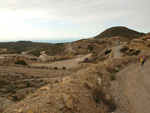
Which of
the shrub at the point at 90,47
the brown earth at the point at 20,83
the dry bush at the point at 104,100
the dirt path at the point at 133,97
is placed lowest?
the brown earth at the point at 20,83

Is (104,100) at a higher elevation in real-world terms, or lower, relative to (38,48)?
lower

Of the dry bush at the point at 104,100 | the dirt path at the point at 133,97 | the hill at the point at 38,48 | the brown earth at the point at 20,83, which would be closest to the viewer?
the dry bush at the point at 104,100

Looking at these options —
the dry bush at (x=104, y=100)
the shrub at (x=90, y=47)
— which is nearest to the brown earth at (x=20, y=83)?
the dry bush at (x=104, y=100)

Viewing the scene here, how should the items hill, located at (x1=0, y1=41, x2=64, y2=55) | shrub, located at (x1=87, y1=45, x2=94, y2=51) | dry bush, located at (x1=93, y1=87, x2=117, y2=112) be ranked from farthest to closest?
hill, located at (x1=0, y1=41, x2=64, y2=55) → shrub, located at (x1=87, y1=45, x2=94, y2=51) → dry bush, located at (x1=93, y1=87, x2=117, y2=112)

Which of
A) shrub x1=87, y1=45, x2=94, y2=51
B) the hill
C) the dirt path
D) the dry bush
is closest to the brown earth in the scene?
the dry bush

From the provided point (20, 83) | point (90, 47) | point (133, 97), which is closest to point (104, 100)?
point (133, 97)

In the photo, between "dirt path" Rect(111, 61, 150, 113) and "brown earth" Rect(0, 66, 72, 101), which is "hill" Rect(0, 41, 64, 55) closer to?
"brown earth" Rect(0, 66, 72, 101)

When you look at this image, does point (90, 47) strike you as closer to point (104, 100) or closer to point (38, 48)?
point (38, 48)

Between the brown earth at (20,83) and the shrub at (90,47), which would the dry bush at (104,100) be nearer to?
the brown earth at (20,83)

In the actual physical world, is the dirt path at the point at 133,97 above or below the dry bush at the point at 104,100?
below

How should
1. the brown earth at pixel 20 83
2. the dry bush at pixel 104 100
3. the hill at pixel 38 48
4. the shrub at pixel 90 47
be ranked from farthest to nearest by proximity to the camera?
the hill at pixel 38 48, the shrub at pixel 90 47, the brown earth at pixel 20 83, the dry bush at pixel 104 100

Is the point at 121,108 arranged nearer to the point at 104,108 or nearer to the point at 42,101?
the point at 104,108

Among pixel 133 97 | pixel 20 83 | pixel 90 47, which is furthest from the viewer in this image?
pixel 90 47

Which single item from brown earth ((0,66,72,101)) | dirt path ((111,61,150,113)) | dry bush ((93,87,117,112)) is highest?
dry bush ((93,87,117,112))
